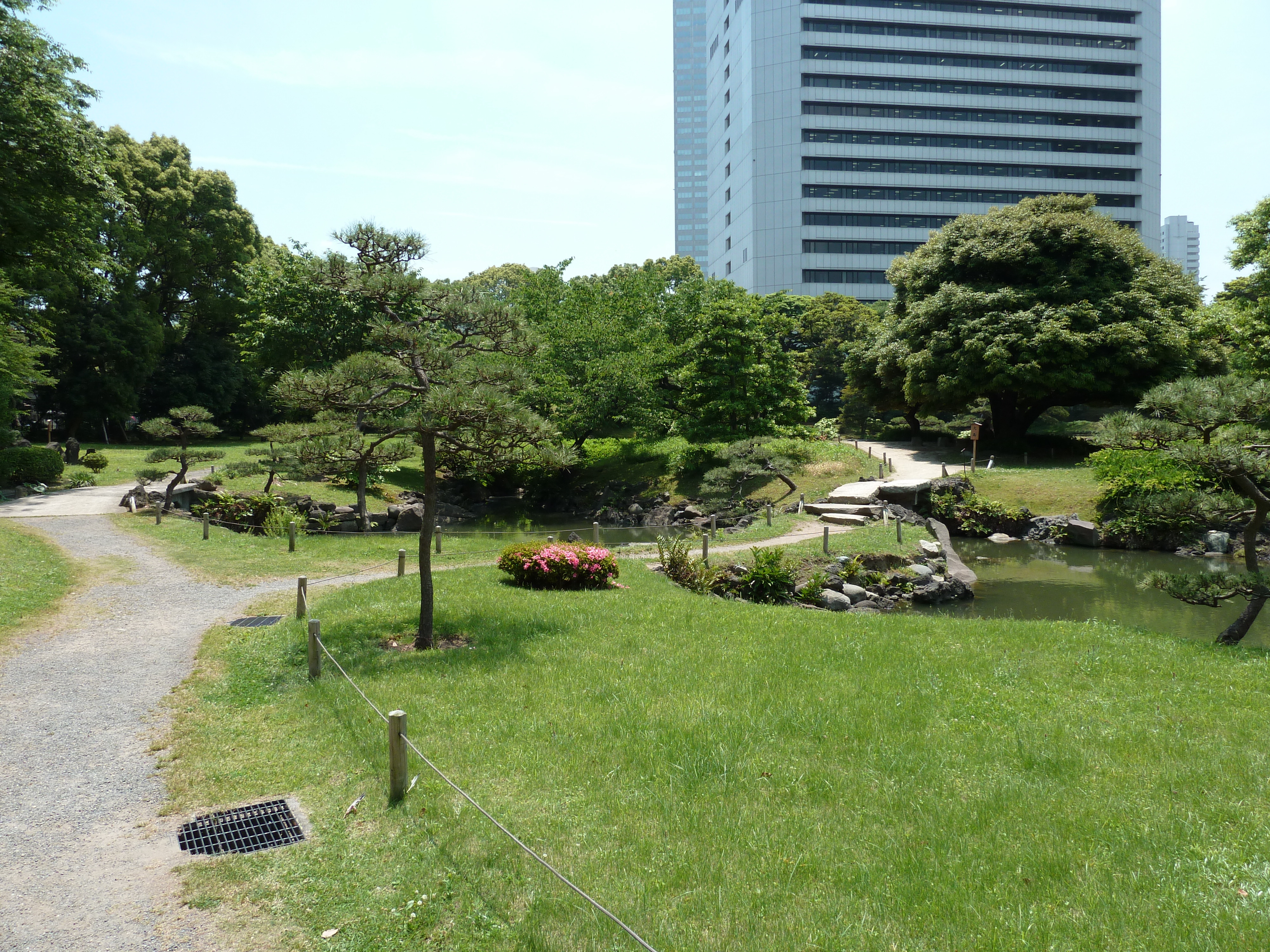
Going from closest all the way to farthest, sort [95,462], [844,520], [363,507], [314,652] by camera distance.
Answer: [314,652]
[844,520]
[363,507]
[95,462]

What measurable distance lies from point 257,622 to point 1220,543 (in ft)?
80.1

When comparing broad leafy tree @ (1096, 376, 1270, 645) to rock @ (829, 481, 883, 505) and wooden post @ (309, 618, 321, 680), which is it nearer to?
wooden post @ (309, 618, 321, 680)

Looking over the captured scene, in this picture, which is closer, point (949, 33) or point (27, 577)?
point (27, 577)

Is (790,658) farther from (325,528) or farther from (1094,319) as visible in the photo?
(1094,319)

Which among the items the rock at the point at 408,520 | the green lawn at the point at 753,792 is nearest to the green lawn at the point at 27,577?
the green lawn at the point at 753,792

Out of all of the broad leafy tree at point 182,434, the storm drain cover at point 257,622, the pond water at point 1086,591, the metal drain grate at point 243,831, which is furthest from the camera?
the broad leafy tree at point 182,434

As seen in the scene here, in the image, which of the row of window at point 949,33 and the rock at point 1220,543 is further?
the row of window at point 949,33

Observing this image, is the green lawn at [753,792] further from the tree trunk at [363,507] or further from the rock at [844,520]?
the tree trunk at [363,507]

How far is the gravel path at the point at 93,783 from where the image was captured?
434 cm

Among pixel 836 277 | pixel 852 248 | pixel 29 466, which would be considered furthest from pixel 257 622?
pixel 852 248

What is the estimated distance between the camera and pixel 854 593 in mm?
15375

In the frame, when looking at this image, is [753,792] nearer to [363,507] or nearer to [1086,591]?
[1086,591]

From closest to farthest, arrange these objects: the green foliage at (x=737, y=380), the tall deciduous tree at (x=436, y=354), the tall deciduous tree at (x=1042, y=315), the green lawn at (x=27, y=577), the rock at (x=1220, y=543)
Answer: the tall deciduous tree at (x=436, y=354), the green lawn at (x=27, y=577), the rock at (x=1220, y=543), the tall deciduous tree at (x=1042, y=315), the green foliage at (x=737, y=380)

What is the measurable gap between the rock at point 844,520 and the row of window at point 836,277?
167 feet
